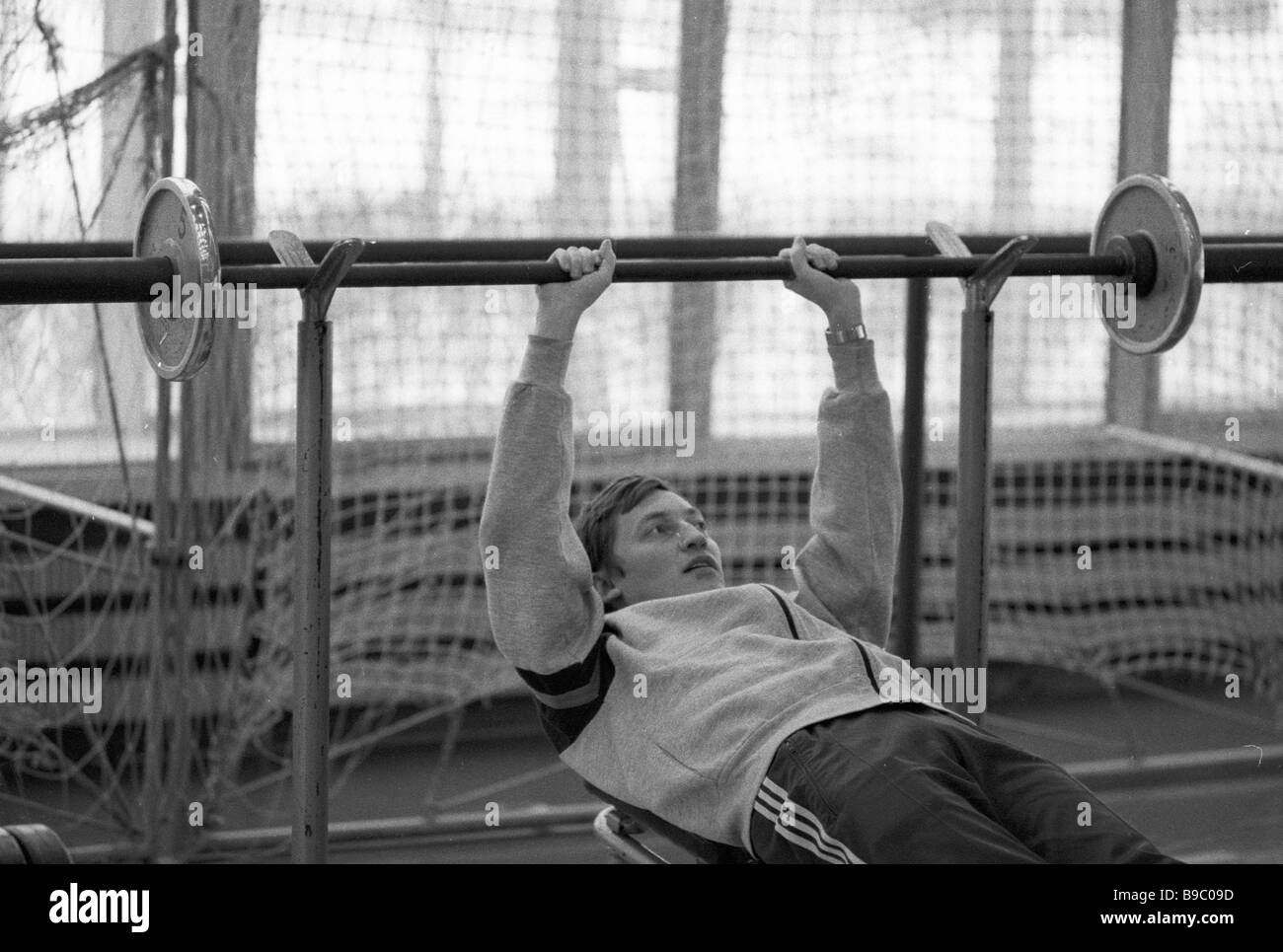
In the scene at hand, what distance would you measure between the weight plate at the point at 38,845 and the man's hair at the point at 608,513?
2.77 ft

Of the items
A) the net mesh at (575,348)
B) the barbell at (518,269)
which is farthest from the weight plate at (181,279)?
the net mesh at (575,348)

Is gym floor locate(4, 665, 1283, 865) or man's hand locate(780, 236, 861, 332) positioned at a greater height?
man's hand locate(780, 236, 861, 332)

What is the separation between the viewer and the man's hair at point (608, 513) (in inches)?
83.4

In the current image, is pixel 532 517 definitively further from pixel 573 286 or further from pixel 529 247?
pixel 529 247

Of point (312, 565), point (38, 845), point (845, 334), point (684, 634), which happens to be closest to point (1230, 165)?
point (845, 334)

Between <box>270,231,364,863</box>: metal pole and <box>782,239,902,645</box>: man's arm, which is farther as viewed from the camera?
<box>782,239,902,645</box>: man's arm

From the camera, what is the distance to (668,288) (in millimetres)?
3807

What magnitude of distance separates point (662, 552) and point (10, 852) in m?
0.94

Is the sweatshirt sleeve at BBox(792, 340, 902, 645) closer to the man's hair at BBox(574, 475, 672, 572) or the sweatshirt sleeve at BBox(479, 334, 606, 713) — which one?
the man's hair at BBox(574, 475, 672, 572)

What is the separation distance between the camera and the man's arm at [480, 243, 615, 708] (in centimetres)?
182

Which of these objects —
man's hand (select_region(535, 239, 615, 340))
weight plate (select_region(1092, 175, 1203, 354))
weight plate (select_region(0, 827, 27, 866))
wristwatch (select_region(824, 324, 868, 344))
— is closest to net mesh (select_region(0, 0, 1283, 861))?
man's hand (select_region(535, 239, 615, 340))

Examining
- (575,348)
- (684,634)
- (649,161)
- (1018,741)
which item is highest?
(649,161)

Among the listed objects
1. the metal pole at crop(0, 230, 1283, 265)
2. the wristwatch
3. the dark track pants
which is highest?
the metal pole at crop(0, 230, 1283, 265)

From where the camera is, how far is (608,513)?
Answer: 2.12 meters
